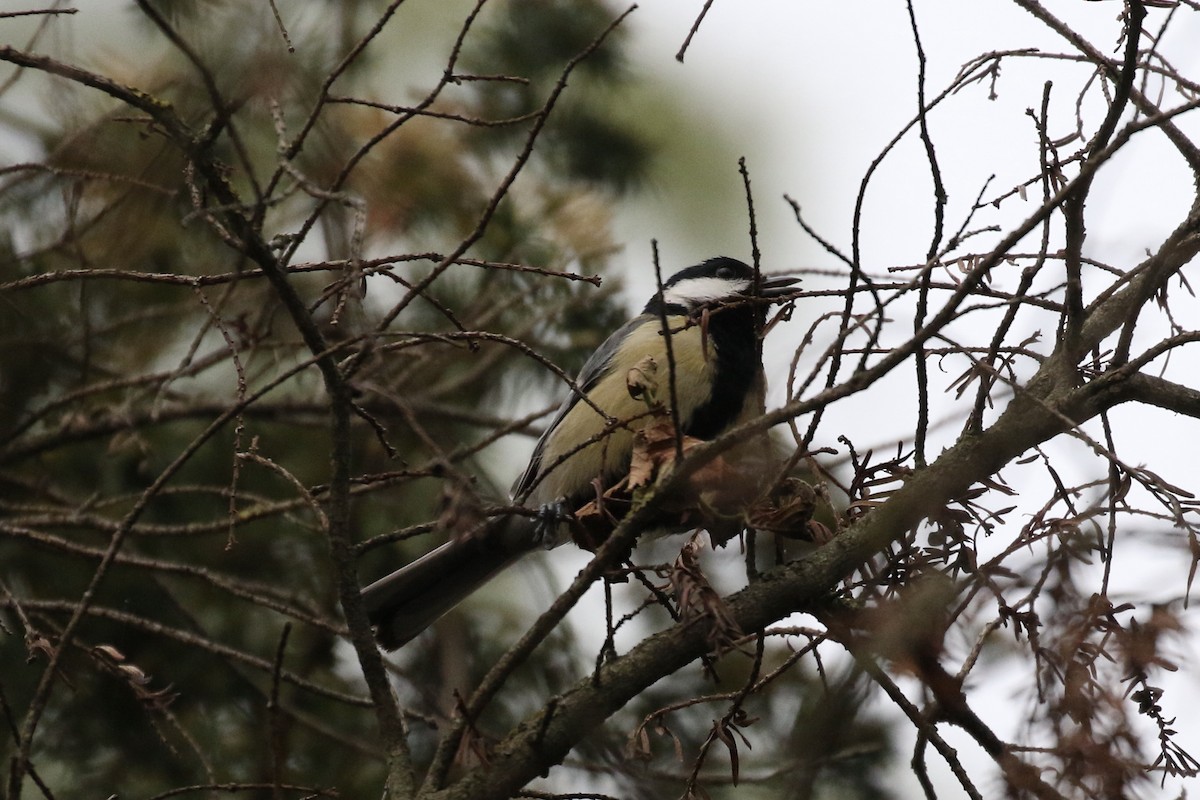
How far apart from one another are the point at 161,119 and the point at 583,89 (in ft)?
15.0

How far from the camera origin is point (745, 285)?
497 centimetres

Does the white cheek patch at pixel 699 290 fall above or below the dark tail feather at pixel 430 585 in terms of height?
above

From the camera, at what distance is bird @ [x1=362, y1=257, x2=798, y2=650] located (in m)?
3.91

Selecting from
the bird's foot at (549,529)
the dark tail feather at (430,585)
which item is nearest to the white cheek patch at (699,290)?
the bird's foot at (549,529)

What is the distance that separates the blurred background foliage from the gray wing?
184mm

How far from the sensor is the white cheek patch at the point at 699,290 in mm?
4938

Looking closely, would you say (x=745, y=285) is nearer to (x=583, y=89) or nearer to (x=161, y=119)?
(x=583, y=89)

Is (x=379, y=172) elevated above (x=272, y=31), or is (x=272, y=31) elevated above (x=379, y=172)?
→ (x=379, y=172)

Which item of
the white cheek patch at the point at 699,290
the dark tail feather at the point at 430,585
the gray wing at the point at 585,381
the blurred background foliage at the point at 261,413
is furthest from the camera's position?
the white cheek patch at the point at 699,290

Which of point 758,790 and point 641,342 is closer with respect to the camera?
point 641,342

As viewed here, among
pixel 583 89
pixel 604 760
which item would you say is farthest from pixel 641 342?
pixel 583 89

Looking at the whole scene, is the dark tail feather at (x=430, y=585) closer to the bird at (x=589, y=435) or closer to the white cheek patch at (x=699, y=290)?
the bird at (x=589, y=435)

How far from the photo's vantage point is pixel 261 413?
14.7 ft

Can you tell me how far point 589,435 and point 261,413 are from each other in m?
1.23
